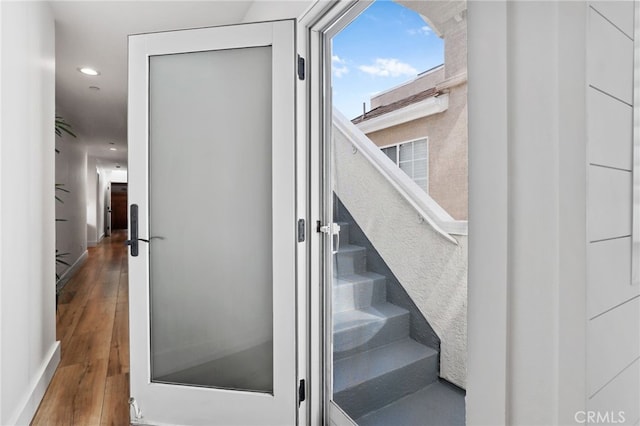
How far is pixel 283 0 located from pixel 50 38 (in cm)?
171

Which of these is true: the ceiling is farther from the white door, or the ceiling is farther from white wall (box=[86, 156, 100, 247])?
white wall (box=[86, 156, 100, 247])

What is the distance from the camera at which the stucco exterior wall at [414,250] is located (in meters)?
1.11

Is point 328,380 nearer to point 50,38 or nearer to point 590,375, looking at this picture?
point 590,375

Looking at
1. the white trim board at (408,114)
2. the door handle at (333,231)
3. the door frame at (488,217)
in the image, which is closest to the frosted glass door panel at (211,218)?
the door handle at (333,231)

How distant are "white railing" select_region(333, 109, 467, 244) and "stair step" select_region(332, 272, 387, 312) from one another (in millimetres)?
406

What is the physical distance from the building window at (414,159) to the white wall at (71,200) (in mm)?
4654

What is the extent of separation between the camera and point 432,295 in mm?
1206

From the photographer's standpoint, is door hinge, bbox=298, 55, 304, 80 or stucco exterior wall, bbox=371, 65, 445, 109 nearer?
stucco exterior wall, bbox=371, 65, 445, 109

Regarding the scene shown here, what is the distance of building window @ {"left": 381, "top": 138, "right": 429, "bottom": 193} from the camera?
1202 mm

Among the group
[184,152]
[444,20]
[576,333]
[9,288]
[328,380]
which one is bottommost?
[328,380]

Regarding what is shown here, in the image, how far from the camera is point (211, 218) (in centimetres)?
179

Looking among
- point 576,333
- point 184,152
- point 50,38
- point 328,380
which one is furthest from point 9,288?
point 576,333

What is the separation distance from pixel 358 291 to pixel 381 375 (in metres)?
0.38

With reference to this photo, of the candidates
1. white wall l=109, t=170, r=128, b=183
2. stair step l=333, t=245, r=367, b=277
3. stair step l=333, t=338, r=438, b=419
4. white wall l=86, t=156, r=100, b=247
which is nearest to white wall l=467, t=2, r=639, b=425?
stair step l=333, t=338, r=438, b=419
